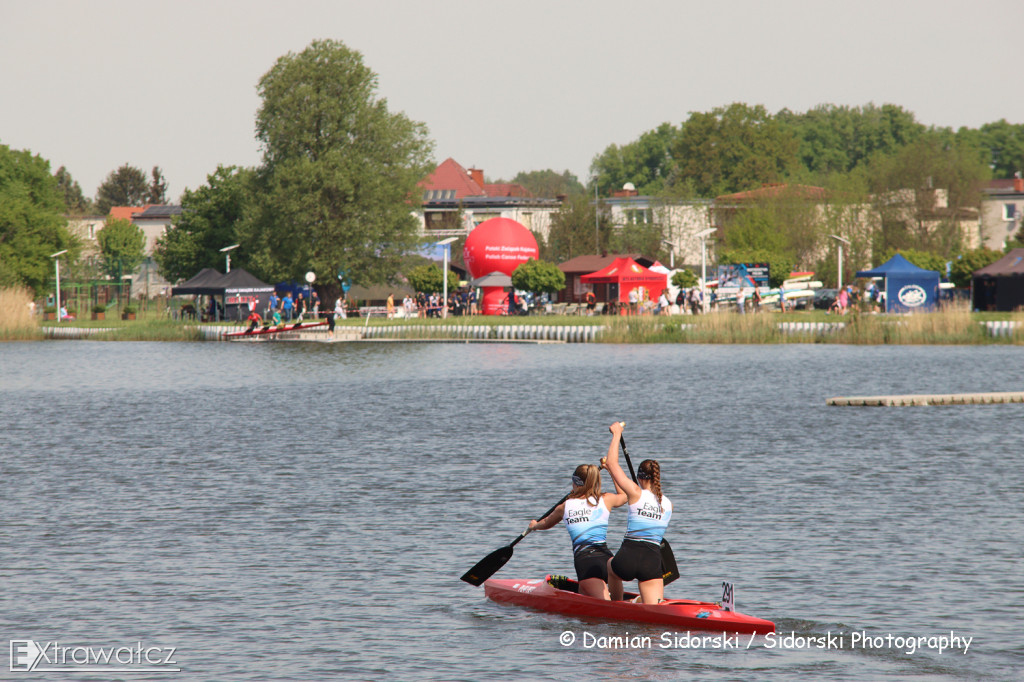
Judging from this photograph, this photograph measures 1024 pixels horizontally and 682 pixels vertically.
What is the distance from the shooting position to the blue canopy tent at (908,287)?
212ft

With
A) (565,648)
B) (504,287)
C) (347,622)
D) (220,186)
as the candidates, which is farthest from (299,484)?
(220,186)

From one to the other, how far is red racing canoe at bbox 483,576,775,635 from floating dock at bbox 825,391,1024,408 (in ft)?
69.1

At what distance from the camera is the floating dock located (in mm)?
31219

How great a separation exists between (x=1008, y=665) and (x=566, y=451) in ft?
49.7

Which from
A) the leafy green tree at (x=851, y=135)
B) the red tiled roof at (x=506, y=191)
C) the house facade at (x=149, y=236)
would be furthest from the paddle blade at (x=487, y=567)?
the leafy green tree at (x=851, y=135)

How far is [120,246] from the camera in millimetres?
115250

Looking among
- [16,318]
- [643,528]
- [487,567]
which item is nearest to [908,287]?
[16,318]

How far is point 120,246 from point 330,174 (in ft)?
163

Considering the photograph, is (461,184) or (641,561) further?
(461,184)

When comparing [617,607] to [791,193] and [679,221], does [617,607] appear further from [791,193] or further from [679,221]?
[679,221]

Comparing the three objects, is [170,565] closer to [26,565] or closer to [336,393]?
[26,565]

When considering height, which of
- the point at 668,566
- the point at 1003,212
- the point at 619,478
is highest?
the point at 1003,212

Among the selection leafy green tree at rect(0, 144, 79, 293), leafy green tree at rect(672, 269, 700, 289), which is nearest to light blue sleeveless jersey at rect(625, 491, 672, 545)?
leafy green tree at rect(672, 269, 700, 289)

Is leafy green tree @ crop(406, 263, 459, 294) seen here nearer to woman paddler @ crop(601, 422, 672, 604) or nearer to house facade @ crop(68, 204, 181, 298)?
house facade @ crop(68, 204, 181, 298)
